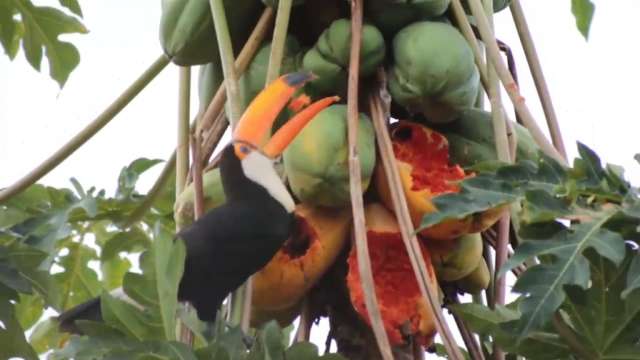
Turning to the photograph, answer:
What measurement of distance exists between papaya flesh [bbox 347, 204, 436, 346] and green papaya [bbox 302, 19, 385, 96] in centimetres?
19

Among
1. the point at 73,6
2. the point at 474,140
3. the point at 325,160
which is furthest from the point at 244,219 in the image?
the point at 73,6

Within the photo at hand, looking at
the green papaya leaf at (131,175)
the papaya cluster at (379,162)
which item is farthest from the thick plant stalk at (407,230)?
the green papaya leaf at (131,175)

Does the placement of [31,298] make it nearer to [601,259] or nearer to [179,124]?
[179,124]

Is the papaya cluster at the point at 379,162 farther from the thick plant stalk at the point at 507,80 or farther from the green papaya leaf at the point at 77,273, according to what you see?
the green papaya leaf at the point at 77,273

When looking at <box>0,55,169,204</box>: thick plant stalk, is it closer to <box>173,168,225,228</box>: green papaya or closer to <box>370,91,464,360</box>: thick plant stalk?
<box>173,168,225,228</box>: green papaya

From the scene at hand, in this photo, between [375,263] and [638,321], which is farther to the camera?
[375,263]

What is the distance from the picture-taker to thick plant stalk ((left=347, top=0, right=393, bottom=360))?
1602 millimetres

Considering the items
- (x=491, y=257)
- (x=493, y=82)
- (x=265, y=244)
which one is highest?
(x=493, y=82)

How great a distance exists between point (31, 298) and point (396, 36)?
37.0 inches

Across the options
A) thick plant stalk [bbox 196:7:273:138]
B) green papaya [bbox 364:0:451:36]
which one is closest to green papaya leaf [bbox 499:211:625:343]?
green papaya [bbox 364:0:451:36]

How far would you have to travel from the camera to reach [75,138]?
197 centimetres

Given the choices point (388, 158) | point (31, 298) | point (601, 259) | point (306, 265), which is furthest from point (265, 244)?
point (31, 298)

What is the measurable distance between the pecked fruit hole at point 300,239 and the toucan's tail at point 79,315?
27 cm

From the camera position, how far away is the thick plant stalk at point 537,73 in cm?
192
